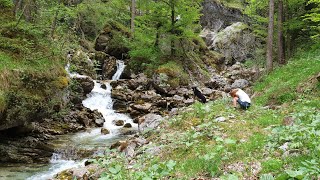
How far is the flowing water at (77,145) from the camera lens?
1036 centimetres

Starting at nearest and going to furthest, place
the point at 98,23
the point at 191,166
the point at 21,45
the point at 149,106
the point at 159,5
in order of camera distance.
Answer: the point at 191,166 < the point at 21,45 < the point at 149,106 < the point at 159,5 < the point at 98,23

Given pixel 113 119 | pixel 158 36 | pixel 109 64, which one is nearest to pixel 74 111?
pixel 113 119

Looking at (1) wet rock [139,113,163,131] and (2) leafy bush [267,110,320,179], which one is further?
(1) wet rock [139,113,163,131]

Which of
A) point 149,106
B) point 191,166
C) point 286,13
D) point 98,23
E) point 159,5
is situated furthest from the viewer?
point 98,23

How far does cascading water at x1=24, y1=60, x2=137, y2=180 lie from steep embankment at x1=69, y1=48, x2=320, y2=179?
314cm

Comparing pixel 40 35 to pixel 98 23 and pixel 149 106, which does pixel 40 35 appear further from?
pixel 98 23

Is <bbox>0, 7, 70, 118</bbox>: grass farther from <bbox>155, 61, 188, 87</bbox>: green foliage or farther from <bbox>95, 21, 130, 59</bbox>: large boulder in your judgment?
<bbox>95, 21, 130, 59</bbox>: large boulder

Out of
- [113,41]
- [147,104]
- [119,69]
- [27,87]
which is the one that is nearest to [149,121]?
[27,87]

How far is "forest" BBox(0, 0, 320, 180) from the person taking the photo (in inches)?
244

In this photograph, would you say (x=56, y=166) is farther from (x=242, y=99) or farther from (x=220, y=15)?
(x=220, y=15)

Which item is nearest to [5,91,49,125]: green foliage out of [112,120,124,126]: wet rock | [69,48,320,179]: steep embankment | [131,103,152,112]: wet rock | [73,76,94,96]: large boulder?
[69,48,320,179]: steep embankment

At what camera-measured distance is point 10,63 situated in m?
11.8

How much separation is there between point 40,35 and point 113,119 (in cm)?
710

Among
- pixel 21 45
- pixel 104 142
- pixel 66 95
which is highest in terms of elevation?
pixel 21 45
